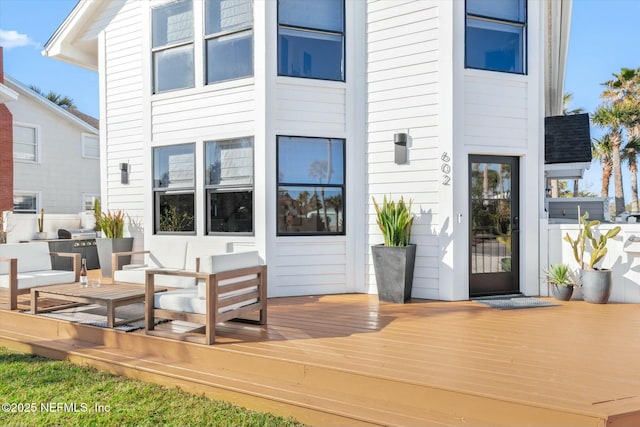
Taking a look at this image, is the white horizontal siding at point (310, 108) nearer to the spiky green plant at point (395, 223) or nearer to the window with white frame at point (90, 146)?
the spiky green plant at point (395, 223)

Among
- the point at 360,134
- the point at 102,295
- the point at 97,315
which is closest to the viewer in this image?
the point at 102,295

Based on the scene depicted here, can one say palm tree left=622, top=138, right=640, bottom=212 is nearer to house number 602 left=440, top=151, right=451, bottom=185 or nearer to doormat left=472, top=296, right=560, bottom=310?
doormat left=472, top=296, right=560, bottom=310

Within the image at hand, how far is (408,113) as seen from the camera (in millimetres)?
6090

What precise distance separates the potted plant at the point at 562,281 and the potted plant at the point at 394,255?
74.0 inches

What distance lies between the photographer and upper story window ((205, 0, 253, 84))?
21.0 ft

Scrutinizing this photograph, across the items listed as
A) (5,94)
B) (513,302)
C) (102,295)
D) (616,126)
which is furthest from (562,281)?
(616,126)

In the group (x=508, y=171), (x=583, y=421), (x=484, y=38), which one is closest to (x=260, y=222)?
(x=508, y=171)

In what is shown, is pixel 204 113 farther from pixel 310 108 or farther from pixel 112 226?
pixel 112 226

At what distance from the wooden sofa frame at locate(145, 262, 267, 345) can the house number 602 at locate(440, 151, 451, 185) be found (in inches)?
110

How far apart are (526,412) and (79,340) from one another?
13.6 ft

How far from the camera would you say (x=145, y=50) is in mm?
7230

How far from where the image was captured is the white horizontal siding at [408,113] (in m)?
5.94

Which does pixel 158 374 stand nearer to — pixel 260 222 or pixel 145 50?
pixel 260 222

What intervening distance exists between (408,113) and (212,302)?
150 inches
